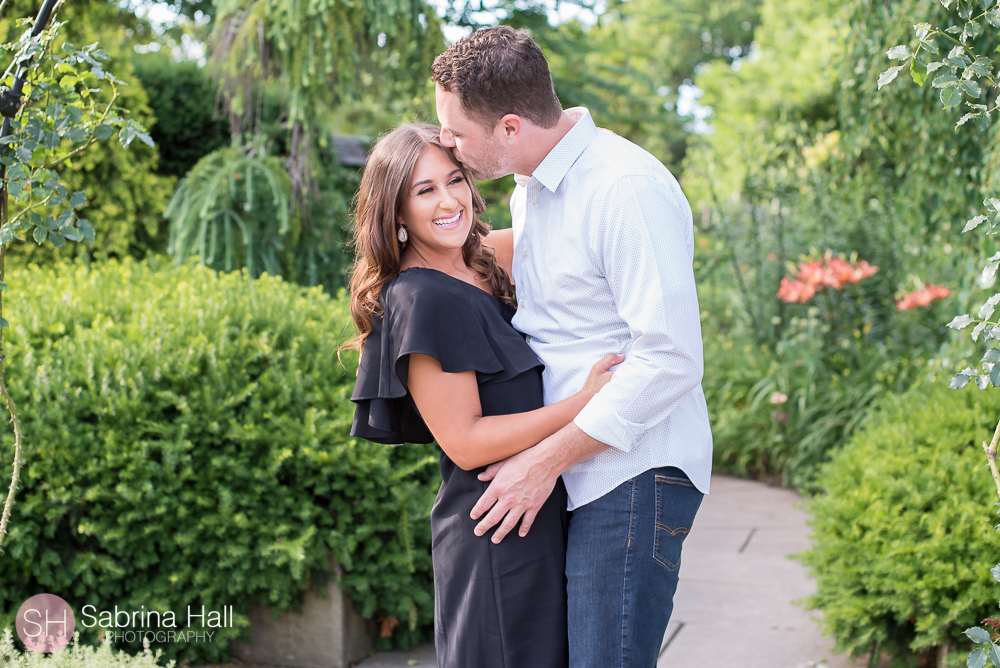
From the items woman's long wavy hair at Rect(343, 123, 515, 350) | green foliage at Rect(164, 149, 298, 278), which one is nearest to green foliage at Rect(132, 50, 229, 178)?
green foliage at Rect(164, 149, 298, 278)

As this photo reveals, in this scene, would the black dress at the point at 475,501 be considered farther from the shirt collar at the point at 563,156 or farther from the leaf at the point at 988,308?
the leaf at the point at 988,308

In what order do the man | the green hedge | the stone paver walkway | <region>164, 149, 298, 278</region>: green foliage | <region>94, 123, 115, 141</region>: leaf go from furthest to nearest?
<region>164, 149, 298, 278</region>: green foliage, the stone paver walkway, the green hedge, <region>94, 123, 115, 141</region>: leaf, the man

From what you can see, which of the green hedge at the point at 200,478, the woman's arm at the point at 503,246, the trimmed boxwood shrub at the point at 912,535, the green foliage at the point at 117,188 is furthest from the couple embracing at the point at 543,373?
the green foliage at the point at 117,188

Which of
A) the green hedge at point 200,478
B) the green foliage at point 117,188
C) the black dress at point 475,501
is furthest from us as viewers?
the green foliage at point 117,188

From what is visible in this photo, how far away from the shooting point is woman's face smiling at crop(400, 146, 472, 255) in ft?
5.41

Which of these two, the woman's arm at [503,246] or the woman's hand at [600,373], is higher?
the woman's arm at [503,246]

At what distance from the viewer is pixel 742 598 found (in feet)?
11.5

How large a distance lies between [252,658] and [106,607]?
0.54 m

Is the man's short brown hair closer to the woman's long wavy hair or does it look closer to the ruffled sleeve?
the woman's long wavy hair

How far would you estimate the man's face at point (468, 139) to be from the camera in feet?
5.02

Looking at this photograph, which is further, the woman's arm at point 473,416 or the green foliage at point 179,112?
the green foliage at point 179,112

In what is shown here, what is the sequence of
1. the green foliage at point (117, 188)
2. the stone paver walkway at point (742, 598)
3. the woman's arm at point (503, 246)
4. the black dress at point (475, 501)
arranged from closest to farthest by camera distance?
the black dress at point (475, 501)
the woman's arm at point (503, 246)
the stone paver walkway at point (742, 598)
the green foliage at point (117, 188)

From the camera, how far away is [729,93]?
1891cm

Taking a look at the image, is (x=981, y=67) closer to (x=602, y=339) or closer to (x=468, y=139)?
(x=602, y=339)
